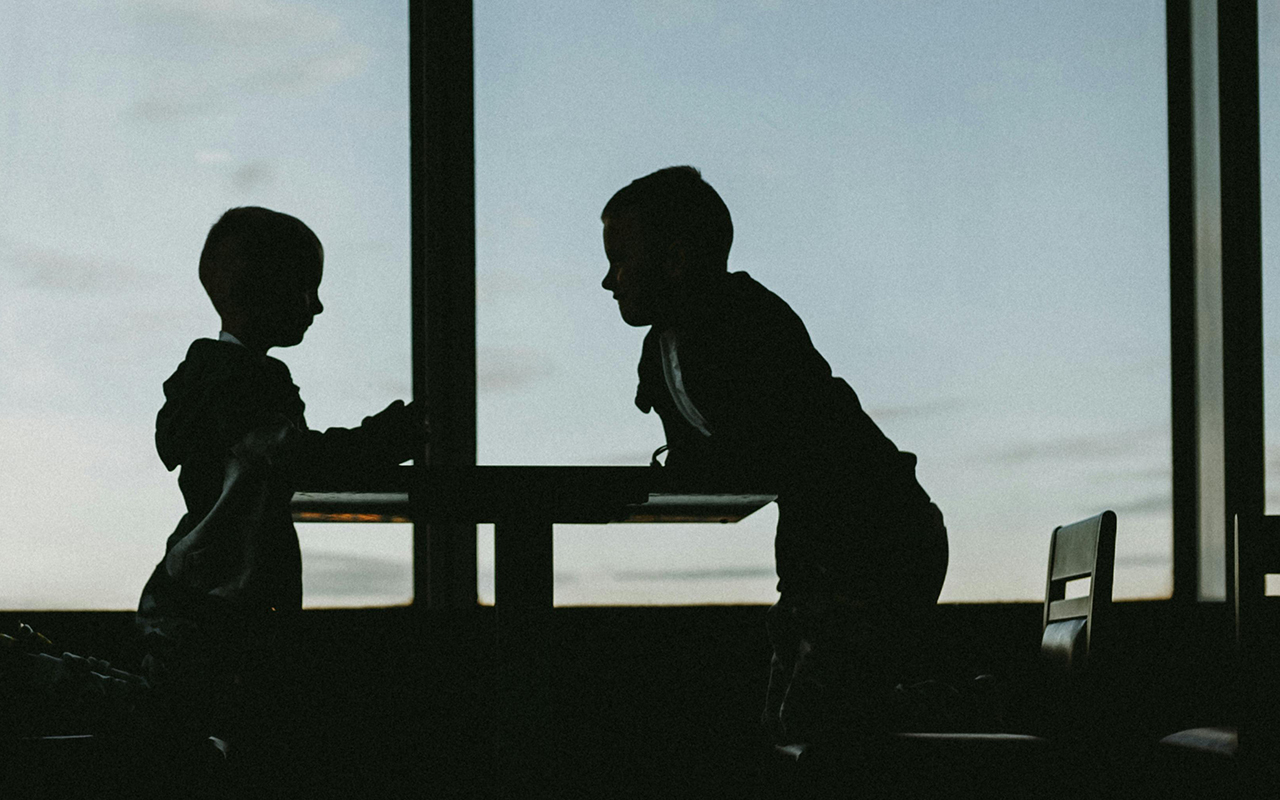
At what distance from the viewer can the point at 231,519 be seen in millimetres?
1692

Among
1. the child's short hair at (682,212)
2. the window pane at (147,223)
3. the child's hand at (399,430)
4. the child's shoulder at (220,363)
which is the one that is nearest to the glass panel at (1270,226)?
the child's short hair at (682,212)

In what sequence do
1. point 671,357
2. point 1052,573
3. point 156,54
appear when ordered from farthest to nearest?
point 156,54 < point 1052,573 < point 671,357

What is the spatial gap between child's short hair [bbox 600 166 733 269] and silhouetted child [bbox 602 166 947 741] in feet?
0.58

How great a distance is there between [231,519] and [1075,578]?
1.31 meters

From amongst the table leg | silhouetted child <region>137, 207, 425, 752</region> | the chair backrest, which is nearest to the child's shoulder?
silhouetted child <region>137, 207, 425, 752</region>

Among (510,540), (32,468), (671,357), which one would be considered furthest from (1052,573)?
(32,468)

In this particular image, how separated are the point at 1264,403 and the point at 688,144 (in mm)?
1588

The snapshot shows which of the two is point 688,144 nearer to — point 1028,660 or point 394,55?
point 394,55

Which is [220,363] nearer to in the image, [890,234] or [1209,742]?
[1209,742]

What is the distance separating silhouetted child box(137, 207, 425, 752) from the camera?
1588 millimetres

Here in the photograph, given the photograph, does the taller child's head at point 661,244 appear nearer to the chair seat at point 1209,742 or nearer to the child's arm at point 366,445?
the child's arm at point 366,445

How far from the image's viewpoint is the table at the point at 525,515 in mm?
1521

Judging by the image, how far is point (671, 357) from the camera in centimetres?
191

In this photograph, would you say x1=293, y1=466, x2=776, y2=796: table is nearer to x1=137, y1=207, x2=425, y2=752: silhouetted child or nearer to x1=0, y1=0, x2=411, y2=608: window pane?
x1=137, y1=207, x2=425, y2=752: silhouetted child
